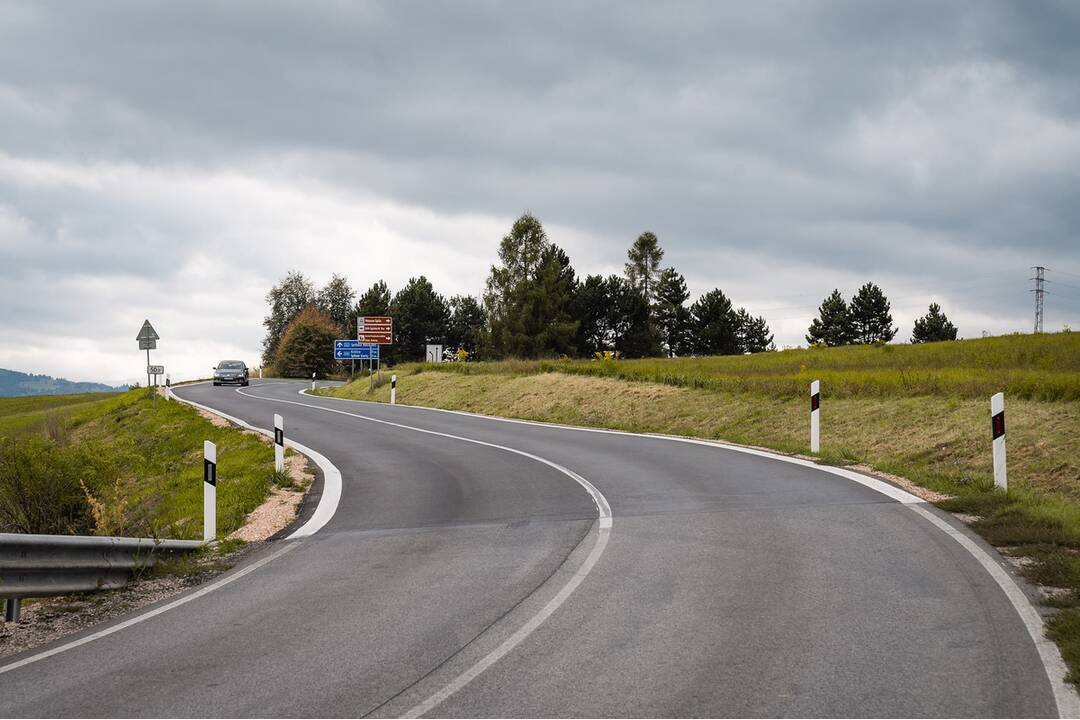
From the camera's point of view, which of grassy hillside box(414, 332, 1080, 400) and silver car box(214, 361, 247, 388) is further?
silver car box(214, 361, 247, 388)

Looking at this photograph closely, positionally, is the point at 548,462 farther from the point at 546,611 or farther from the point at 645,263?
the point at 645,263

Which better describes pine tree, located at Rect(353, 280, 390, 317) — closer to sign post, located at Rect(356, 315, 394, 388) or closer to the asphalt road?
sign post, located at Rect(356, 315, 394, 388)

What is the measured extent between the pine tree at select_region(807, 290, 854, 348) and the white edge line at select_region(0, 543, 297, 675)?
91.3 meters

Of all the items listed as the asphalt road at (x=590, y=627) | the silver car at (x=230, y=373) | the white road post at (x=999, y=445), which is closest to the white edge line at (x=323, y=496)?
the asphalt road at (x=590, y=627)

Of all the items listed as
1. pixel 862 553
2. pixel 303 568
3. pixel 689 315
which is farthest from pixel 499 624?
pixel 689 315

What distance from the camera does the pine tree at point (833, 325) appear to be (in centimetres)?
9494

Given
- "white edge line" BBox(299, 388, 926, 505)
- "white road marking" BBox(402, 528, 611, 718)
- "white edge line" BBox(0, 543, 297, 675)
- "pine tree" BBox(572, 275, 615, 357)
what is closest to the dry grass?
"white edge line" BBox(299, 388, 926, 505)

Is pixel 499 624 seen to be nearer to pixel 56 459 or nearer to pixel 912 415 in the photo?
pixel 56 459

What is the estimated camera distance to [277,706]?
474cm

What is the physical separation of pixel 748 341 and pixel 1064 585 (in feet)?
300

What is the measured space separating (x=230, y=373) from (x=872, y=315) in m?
65.6

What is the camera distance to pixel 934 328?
93.1m

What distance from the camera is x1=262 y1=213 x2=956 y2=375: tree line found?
78562 millimetres

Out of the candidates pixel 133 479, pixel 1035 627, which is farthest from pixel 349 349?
pixel 1035 627
